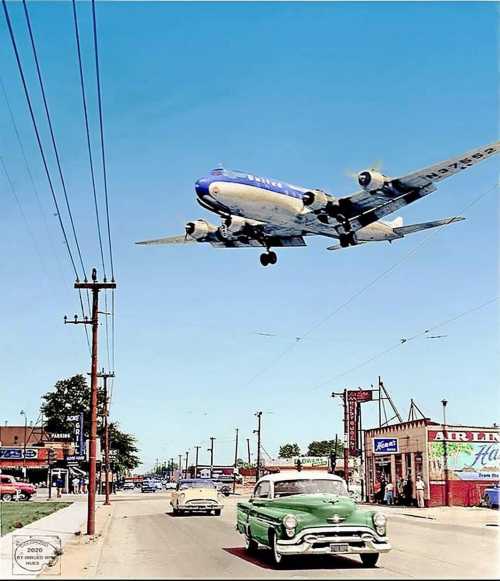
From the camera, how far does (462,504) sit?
A: 4878 centimetres

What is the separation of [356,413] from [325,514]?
55505 millimetres

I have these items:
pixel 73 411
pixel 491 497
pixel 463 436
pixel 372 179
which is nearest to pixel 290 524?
pixel 372 179

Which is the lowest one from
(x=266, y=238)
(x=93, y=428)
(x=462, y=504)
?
(x=462, y=504)

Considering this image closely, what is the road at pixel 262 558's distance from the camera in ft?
46.6

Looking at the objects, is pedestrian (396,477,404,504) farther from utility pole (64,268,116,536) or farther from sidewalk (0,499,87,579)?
utility pole (64,268,116,536)

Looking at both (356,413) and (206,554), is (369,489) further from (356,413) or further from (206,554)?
(206,554)

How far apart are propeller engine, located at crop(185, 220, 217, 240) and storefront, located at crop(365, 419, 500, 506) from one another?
26.8m

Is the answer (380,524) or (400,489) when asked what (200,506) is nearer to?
(400,489)

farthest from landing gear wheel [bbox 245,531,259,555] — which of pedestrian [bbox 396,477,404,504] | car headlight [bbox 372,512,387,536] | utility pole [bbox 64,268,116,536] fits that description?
pedestrian [bbox 396,477,404,504]

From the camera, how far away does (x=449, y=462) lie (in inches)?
1948

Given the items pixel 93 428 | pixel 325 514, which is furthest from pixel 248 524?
pixel 93 428

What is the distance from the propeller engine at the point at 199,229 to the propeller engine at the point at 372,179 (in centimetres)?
508

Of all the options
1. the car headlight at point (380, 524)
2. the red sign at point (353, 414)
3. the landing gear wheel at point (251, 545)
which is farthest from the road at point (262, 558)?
the red sign at point (353, 414)

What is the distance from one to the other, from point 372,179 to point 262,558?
472 inches
